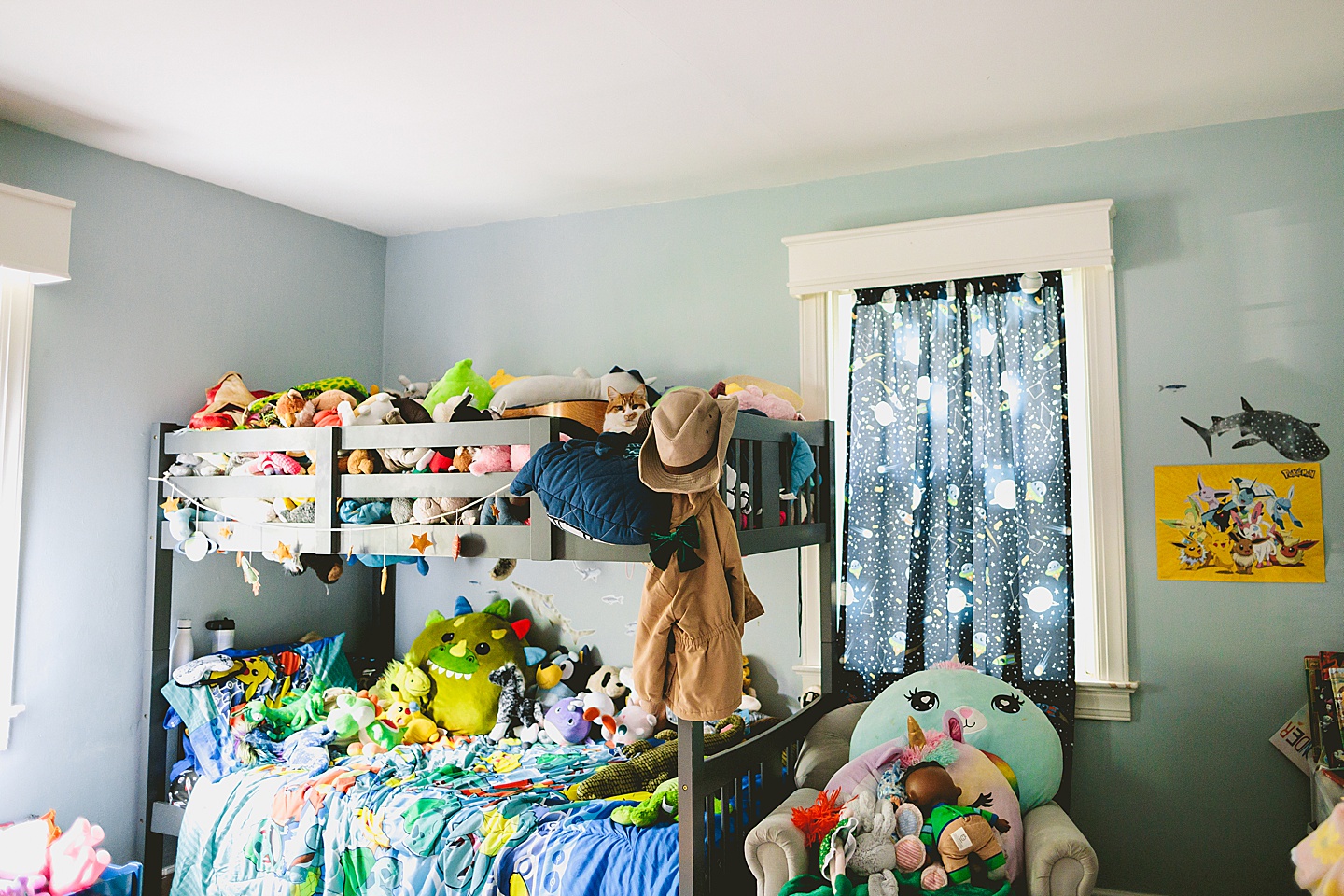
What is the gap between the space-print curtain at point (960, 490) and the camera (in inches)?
115

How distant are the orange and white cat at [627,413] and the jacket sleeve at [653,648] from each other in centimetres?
41

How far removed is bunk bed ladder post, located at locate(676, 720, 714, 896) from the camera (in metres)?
2.21

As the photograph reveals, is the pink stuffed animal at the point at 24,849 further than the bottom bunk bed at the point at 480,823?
Yes

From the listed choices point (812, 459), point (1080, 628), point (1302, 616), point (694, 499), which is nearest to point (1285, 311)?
point (1302, 616)

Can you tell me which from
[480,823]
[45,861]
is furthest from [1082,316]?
[45,861]

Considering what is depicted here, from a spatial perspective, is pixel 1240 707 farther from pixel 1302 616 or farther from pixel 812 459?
pixel 812 459

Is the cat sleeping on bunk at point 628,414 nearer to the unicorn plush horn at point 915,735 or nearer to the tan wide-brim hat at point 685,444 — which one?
the tan wide-brim hat at point 685,444

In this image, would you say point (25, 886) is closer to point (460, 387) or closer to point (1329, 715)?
point (460, 387)

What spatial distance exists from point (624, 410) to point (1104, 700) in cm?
169

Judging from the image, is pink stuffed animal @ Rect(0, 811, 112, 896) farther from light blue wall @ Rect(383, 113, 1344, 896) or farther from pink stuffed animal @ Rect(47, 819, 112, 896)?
light blue wall @ Rect(383, 113, 1344, 896)

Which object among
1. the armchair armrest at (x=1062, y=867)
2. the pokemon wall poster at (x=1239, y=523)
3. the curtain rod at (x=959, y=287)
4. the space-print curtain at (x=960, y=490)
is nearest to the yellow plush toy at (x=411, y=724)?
the space-print curtain at (x=960, y=490)

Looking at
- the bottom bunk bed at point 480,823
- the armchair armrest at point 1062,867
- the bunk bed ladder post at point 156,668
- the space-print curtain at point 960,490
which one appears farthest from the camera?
the bunk bed ladder post at point 156,668

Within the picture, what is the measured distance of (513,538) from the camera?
2430mm

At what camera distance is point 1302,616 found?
2688 mm
